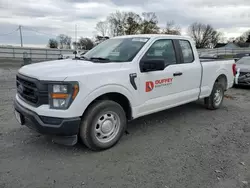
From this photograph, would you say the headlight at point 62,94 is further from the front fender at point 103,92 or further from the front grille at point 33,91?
the front fender at point 103,92

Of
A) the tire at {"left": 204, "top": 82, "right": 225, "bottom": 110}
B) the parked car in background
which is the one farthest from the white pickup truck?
the parked car in background

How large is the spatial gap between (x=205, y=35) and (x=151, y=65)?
89085 millimetres

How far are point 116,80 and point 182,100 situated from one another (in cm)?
194

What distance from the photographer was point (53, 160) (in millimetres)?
3318

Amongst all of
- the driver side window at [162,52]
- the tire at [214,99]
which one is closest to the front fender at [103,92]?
the driver side window at [162,52]

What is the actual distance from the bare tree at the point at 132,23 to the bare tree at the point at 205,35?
40613mm

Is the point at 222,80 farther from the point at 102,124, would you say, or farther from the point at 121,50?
the point at 102,124

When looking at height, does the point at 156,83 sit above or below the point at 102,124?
above

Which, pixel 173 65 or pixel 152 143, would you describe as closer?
pixel 152 143

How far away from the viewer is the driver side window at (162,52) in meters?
4.13

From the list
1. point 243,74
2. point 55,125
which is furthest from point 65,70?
point 243,74

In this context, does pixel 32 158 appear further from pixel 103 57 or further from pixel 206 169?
pixel 206 169

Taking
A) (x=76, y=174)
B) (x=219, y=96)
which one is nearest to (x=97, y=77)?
(x=76, y=174)

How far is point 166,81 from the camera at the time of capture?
4.29 meters
